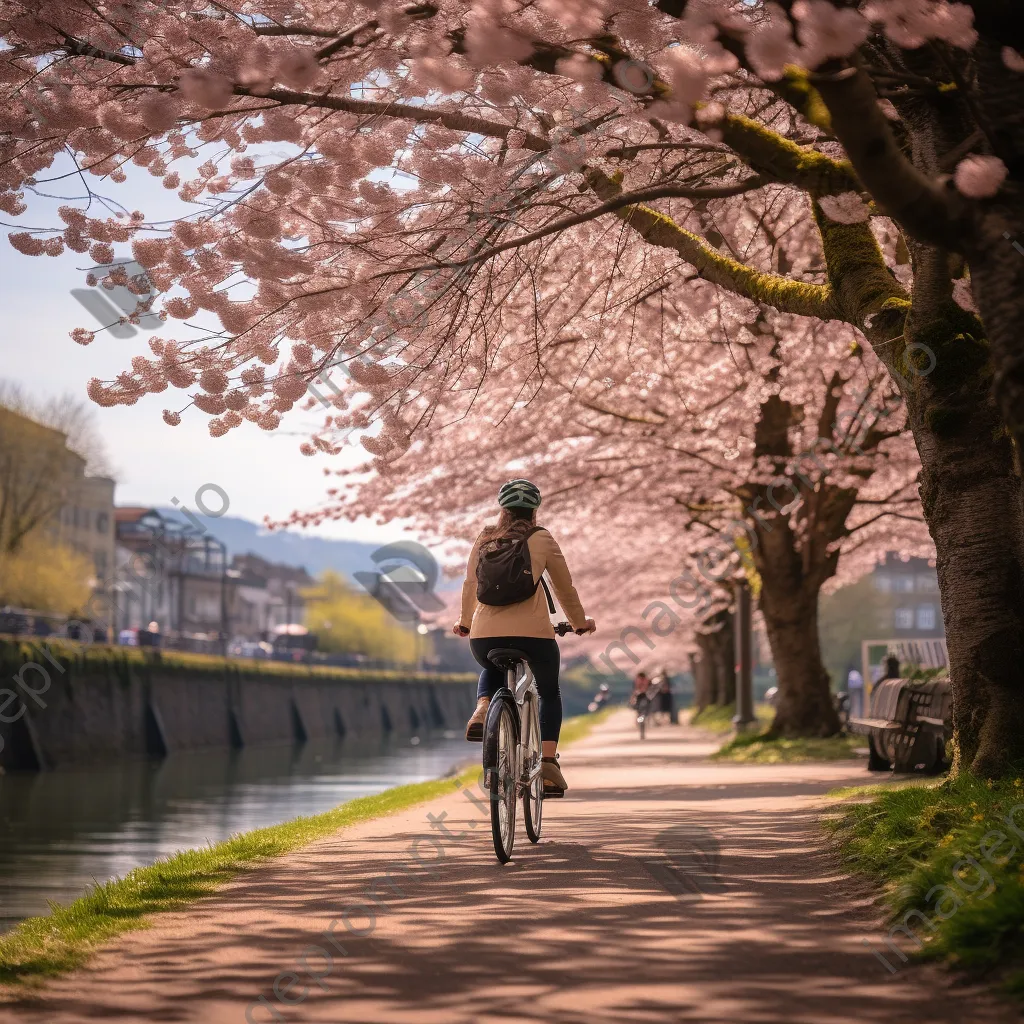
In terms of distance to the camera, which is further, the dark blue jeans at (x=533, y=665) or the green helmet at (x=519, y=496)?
the green helmet at (x=519, y=496)

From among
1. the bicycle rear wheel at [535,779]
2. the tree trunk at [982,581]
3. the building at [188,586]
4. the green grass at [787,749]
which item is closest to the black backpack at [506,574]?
the bicycle rear wheel at [535,779]

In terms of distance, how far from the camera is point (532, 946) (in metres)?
5.30

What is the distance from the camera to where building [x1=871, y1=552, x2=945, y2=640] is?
104375 mm

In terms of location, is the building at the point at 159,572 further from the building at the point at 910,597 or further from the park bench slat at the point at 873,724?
the park bench slat at the point at 873,724

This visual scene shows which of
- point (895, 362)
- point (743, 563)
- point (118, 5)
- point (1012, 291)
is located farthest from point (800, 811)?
point (743, 563)

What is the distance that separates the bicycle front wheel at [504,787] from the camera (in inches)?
295

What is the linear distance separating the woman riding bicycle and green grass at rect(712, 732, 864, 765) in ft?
38.9

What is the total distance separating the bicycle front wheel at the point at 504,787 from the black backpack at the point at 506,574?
25.5 inches

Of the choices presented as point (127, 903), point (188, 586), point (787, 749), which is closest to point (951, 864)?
point (127, 903)

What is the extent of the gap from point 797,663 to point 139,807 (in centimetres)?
1165

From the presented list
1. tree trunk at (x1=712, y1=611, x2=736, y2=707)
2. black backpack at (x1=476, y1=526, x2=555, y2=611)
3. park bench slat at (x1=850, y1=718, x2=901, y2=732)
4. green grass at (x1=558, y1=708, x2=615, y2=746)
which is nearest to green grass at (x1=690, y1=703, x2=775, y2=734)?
tree trunk at (x1=712, y1=611, x2=736, y2=707)

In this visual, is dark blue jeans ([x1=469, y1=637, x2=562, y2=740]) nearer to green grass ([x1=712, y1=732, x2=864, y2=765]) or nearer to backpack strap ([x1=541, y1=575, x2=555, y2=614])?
backpack strap ([x1=541, y1=575, x2=555, y2=614])

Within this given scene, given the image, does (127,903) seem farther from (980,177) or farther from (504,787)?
(980,177)

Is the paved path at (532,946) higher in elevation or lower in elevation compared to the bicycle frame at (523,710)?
lower
